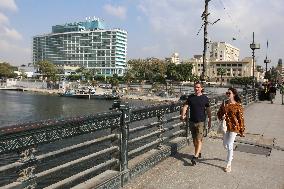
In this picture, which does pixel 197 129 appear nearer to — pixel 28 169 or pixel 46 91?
pixel 28 169

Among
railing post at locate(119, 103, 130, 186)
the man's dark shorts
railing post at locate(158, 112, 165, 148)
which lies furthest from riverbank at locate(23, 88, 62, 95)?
railing post at locate(119, 103, 130, 186)

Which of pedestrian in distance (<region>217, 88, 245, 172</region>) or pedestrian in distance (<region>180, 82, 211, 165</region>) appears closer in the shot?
pedestrian in distance (<region>217, 88, 245, 172</region>)

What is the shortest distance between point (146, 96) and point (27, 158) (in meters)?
108

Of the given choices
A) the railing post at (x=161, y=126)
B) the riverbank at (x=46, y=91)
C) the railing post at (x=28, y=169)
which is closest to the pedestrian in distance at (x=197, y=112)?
the railing post at (x=161, y=126)

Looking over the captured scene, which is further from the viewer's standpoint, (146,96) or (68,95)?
(68,95)

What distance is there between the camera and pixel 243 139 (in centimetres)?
1235

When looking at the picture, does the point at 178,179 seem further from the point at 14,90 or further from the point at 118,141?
the point at 14,90

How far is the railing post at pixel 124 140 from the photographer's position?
6.72 m

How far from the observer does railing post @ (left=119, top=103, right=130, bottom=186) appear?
265 inches

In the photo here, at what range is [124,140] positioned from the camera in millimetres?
6781

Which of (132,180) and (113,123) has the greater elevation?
(113,123)

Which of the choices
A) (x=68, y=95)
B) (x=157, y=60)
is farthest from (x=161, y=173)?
(x=157, y=60)

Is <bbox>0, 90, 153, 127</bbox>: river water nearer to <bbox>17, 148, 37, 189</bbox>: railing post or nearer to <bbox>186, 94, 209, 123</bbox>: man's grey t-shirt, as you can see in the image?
<bbox>186, 94, 209, 123</bbox>: man's grey t-shirt

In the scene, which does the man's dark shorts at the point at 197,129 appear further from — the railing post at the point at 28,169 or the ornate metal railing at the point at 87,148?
the railing post at the point at 28,169
